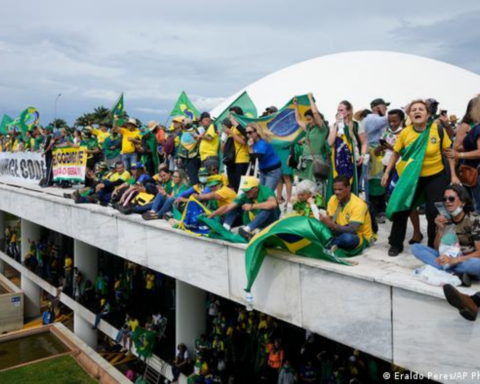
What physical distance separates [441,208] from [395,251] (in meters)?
1.13

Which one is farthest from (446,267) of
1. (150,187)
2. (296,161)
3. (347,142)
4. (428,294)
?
(150,187)

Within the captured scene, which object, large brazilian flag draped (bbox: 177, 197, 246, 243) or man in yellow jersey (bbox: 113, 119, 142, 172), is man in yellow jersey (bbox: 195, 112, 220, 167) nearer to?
large brazilian flag draped (bbox: 177, 197, 246, 243)

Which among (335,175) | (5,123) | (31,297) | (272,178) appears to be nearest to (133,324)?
(272,178)

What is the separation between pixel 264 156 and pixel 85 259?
1006 centimetres

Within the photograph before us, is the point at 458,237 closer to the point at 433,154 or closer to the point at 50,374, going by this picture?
the point at 433,154

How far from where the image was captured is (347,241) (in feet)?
16.3

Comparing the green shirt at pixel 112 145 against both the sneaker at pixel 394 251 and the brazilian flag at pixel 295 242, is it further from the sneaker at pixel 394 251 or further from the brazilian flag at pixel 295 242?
the sneaker at pixel 394 251

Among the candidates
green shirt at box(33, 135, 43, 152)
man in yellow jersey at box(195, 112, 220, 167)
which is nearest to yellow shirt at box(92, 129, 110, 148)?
green shirt at box(33, 135, 43, 152)

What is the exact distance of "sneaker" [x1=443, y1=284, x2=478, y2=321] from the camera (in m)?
3.37

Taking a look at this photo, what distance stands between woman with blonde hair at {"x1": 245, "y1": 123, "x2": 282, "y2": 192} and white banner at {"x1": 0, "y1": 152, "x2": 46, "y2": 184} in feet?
32.2

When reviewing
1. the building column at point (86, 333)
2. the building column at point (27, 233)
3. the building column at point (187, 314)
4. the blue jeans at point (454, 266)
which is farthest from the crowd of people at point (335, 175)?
the building column at point (27, 233)

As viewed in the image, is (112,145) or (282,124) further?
(112,145)

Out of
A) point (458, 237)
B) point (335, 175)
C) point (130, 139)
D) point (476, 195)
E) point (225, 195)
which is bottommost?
point (458, 237)

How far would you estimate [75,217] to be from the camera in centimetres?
1034
